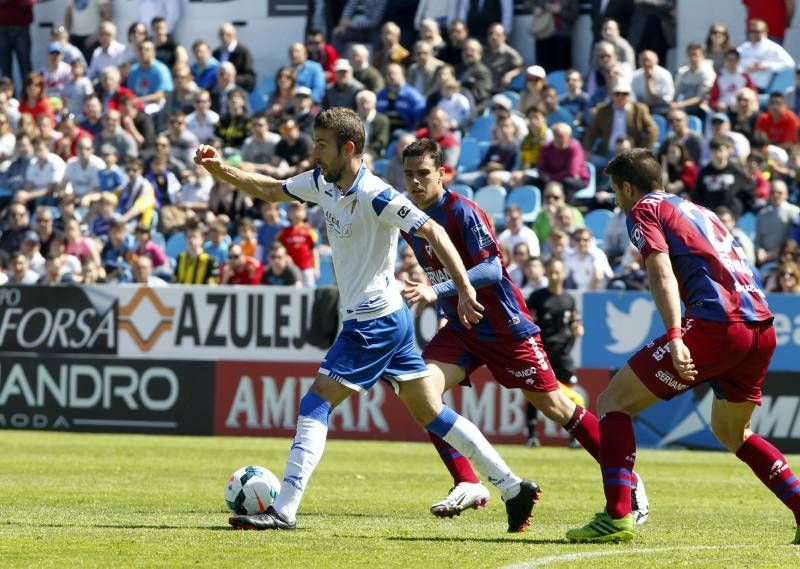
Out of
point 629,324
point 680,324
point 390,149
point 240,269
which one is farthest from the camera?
point 390,149

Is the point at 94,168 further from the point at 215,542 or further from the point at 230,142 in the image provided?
the point at 215,542

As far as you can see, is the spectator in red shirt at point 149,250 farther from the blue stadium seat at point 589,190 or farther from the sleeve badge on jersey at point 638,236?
the sleeve badge on jersey at point 638,236

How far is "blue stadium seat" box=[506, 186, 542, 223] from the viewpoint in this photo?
22141 millimetres

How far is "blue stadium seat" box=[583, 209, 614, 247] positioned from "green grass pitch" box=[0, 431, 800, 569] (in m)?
4.44

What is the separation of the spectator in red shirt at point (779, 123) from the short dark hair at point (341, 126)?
1337cm

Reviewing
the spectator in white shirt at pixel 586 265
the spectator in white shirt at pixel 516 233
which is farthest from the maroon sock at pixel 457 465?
the spectator in white shirt at pixel 516 233

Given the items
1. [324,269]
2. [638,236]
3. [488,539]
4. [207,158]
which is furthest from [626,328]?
[638,236]

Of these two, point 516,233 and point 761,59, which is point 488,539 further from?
point 761,59

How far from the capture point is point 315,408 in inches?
359

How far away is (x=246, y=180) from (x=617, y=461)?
2923 millimetres

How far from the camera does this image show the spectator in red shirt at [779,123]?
70.6ft

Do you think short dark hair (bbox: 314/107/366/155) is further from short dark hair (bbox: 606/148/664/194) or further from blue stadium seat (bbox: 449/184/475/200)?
blue stadium seat (bbox: 449/184/475/200)

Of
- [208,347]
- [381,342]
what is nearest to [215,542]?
[381,342]

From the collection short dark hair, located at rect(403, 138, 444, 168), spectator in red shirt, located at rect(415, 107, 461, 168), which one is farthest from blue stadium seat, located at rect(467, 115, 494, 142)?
short dark hair, located at rect(403, 138, 444, 168)
